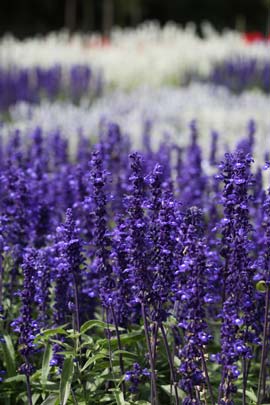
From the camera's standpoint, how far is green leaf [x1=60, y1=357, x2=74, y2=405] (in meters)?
4.22

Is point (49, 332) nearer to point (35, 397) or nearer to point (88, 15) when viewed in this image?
point (35, 397)

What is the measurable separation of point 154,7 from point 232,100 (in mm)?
32416

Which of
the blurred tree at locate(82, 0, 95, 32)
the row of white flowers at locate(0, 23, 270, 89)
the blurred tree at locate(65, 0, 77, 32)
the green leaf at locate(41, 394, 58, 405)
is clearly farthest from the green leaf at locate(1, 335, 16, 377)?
the blurred tree at locate(82, 0, 95, 32)

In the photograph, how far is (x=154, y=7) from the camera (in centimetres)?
4622

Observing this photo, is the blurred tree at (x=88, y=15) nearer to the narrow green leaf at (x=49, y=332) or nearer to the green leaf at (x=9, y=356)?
the green leaf at (x=9, y=356)

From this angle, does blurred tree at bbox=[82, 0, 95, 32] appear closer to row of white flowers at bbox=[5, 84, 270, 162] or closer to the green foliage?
row of white flowers at bbox=[5, 84, 270, 162]

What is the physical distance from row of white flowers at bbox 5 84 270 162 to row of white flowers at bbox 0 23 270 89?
4080 mm

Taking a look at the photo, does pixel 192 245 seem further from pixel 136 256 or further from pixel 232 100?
pixel 232 100

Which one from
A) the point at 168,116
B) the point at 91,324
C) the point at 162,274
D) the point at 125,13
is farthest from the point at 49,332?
the point at 125,13

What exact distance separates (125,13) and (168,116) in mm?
31577

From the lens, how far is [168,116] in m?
13.7

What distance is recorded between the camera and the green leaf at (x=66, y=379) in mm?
4219

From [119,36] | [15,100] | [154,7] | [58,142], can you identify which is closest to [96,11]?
A: [154,7]

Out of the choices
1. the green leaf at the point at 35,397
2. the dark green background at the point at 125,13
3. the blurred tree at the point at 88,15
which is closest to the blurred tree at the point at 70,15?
the dark green background at the point at 125,13
